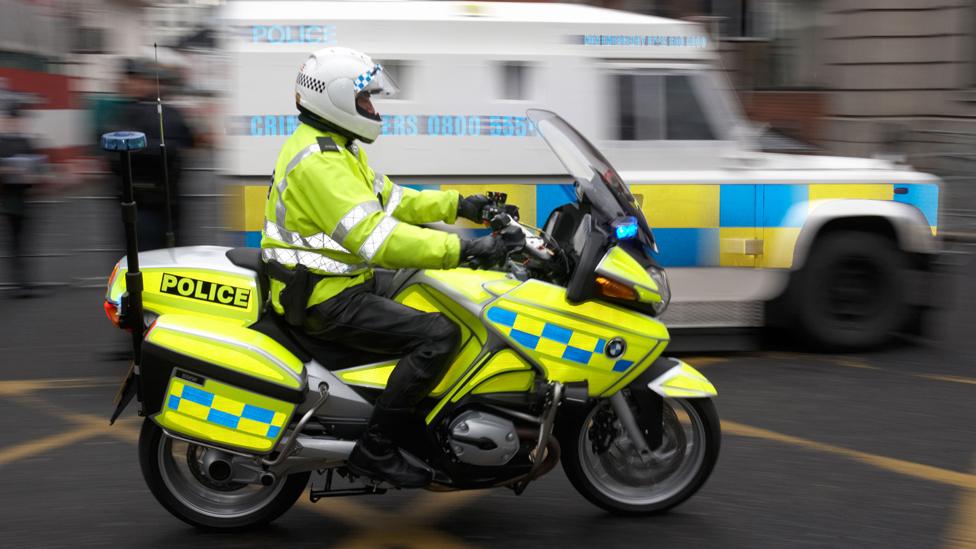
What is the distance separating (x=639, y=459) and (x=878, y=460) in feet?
5.10

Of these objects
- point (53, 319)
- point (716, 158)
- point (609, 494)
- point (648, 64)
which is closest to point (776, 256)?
point (716, 158)

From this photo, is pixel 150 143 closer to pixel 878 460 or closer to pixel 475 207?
pixel 475 207

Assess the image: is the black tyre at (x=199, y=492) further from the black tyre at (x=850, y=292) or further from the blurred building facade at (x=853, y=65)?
the blurred building facade at (x=853, y=65)

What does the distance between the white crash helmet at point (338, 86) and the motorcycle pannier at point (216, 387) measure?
911 millimetres

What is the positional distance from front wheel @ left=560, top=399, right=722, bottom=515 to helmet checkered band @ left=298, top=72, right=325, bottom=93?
63.9 inches

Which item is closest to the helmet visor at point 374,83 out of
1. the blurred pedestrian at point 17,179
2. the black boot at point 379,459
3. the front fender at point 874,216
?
the black boot at point 379,459

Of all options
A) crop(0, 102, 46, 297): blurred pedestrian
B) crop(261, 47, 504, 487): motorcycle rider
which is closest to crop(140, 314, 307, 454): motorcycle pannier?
crop(261, 47, 504, 487): motorcycle rider

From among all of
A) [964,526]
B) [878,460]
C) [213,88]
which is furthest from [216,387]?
[213,88]

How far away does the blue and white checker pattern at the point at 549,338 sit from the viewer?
4535 mm

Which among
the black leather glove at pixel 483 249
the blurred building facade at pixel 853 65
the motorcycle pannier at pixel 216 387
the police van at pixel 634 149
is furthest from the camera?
the blurred building facade at pixel 853 65

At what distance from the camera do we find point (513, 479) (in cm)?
461

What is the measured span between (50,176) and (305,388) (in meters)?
7.10

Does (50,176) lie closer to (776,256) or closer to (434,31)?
(434,31)

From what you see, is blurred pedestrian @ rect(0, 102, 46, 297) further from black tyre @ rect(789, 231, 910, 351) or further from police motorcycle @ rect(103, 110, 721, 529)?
black tyre @ rect(789, 231, 910, 351)
